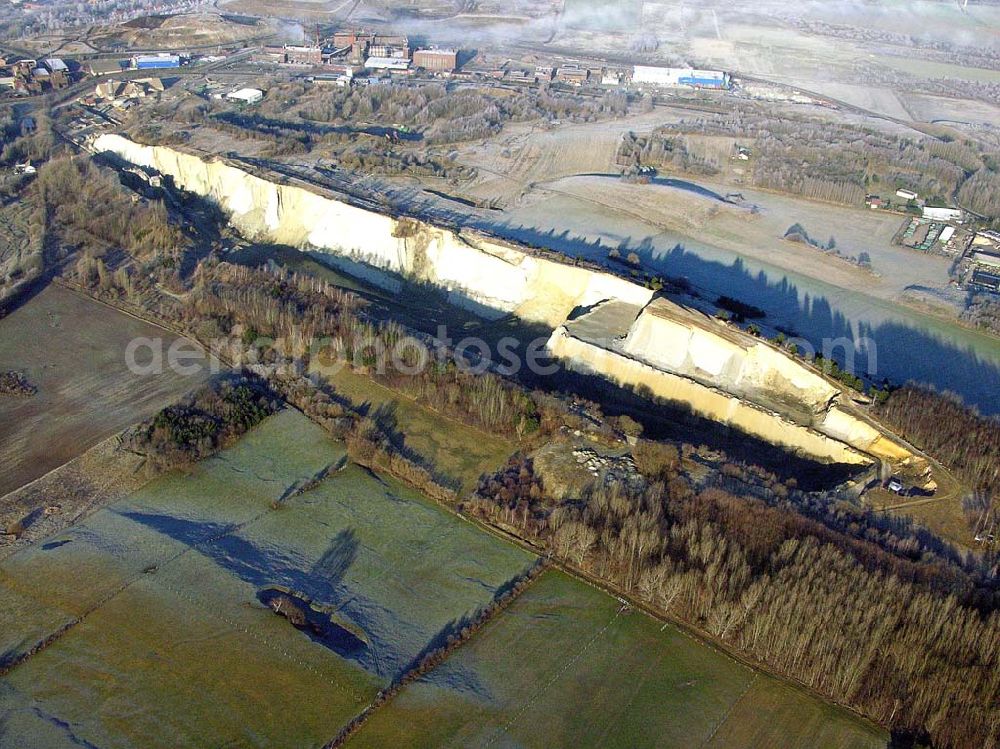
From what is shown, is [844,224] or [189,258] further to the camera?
[844,224]

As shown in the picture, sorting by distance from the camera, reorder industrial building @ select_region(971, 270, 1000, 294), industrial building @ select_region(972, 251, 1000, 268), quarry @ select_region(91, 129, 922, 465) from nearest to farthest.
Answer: quarry @ select_region(91, 129, 922, 465), industrial building @ select_region(971, 270, 1000, 294), industrial building @ select_region(972, 251, 1000, 268)

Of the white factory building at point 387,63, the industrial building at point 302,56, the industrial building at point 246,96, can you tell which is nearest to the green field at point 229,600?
the industrial building at point 246,96

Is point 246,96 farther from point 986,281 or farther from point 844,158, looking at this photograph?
point 986,281

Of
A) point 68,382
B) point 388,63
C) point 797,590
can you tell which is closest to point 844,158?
point 388,63

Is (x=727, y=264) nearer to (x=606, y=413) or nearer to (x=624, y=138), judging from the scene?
(x=606, y=413)

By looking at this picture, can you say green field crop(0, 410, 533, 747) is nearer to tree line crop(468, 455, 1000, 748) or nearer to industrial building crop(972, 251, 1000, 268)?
tree line crop(468, 455, 1000, 748)

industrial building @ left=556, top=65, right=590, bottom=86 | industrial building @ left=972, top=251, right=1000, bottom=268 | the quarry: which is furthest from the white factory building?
industrial building @ left=972, top=251, right=1000, bottom=268

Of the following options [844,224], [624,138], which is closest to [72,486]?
[844,224]
